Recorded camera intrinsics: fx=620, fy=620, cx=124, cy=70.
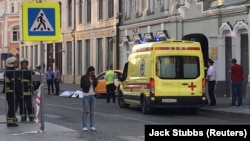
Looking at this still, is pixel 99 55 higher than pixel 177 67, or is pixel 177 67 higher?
pixel 99 55

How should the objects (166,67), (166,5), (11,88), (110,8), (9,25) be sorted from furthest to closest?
1. (9,25)
2. (110,8)
3. (166,5)
4. (166,67)
5. (11,88)

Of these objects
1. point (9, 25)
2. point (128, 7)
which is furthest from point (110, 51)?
point (9, 25)

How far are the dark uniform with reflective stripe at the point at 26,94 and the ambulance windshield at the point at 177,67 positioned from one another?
218 inches

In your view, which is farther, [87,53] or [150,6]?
[87,53]

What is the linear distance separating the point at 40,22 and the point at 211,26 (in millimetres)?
16685

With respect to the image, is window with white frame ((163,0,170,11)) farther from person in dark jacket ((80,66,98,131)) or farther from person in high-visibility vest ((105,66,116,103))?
person in dark jacket ((80,66,98,131))

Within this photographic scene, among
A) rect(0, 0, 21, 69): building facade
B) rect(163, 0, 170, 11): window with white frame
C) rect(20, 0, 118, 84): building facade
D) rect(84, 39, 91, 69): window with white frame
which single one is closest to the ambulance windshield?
rect(163, 0, 170, 11): window with white frame

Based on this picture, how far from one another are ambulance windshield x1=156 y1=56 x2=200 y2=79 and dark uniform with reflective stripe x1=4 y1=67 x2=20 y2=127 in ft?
20.2

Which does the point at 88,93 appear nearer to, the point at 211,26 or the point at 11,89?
the point at 11,89

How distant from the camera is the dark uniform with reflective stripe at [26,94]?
16.5 metres

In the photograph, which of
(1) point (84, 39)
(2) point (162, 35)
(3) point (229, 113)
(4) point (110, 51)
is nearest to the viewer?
(3) point (229, 113)

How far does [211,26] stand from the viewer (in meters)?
30.0

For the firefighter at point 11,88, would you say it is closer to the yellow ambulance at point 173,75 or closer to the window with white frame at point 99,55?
the yellow ambulance at point 173,75

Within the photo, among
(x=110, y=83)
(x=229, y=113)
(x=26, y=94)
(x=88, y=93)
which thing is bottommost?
(x=229, y=113)
